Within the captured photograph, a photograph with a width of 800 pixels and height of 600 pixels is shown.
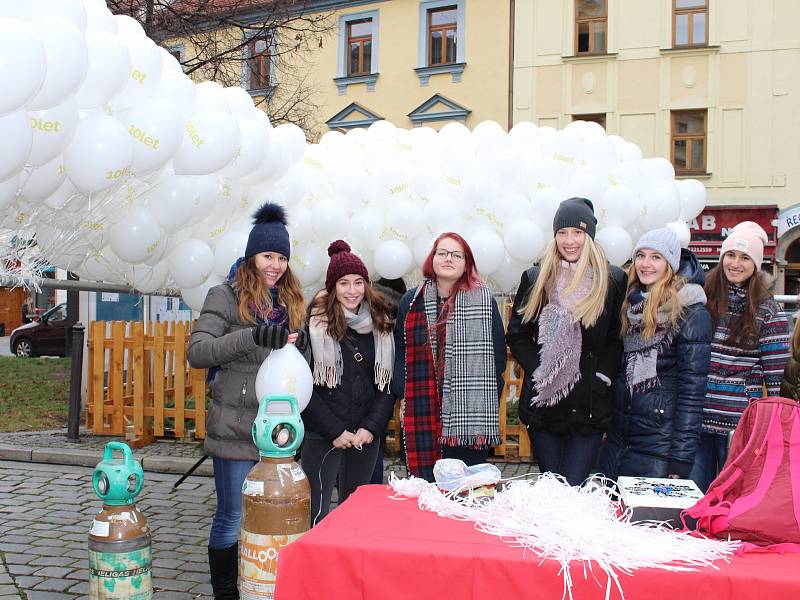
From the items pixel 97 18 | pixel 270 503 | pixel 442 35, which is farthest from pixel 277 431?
pixel 442 35

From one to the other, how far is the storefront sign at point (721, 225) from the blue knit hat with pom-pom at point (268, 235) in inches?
624

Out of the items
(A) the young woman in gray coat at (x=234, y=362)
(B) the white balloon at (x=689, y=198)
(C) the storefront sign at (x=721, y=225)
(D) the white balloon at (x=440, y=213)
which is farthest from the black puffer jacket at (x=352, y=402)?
(C) the storefront sign at (x=721, y=225)

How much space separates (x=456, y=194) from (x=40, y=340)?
1726 centimetres

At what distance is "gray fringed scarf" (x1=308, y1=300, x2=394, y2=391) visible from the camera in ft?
12.0

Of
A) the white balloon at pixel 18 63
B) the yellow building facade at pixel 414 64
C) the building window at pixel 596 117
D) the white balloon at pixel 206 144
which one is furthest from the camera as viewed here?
the yellow building facade at pixel 414 64

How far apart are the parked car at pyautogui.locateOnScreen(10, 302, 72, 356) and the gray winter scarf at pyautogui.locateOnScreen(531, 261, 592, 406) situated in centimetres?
1884

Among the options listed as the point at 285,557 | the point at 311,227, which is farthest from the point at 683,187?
the point at 285,557

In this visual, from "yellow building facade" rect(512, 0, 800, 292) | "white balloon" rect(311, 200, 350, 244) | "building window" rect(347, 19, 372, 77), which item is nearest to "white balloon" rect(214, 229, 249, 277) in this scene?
"white balloon" rect(311, 200, 350, 244)

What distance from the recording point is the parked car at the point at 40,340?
65.4 feet

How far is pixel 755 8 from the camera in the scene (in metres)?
17.6

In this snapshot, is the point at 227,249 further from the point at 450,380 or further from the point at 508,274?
the point at 508,274

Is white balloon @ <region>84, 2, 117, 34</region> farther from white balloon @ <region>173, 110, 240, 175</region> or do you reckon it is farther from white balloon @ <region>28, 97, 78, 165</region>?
white balloon @ <region>173, 110, 240, 175</region>

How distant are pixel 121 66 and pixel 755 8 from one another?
58.9 ft

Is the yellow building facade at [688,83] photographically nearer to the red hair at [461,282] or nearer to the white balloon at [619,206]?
the white balloon at [619,206]
